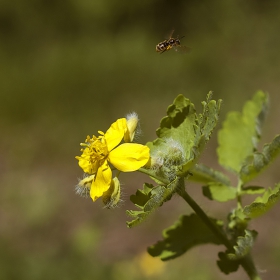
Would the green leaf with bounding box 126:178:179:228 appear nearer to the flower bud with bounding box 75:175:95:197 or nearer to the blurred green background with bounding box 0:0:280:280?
the flower bud with bounding box 75:175:95:197

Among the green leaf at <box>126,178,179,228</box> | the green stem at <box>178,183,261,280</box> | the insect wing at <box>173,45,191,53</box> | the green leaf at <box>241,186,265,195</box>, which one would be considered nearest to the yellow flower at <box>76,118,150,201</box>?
the green leaf at <box>126,178,179,228</box>

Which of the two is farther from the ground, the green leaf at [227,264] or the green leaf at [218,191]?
the green leaf at [218,191]

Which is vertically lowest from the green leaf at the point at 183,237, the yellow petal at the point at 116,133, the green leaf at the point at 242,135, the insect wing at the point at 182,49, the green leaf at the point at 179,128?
the green leaf at the point at 242,135

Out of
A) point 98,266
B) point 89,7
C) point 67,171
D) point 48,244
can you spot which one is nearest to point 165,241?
Result: point 98,266

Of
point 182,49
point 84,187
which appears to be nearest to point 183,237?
point 84,187

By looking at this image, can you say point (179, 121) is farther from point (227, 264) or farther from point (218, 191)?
point (227, 264)

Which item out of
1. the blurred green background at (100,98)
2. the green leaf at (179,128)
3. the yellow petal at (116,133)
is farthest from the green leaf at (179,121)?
the blurred green background at (100,98)

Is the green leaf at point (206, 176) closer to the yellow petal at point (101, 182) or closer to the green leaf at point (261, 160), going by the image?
the green leaf at point (261, 160)
